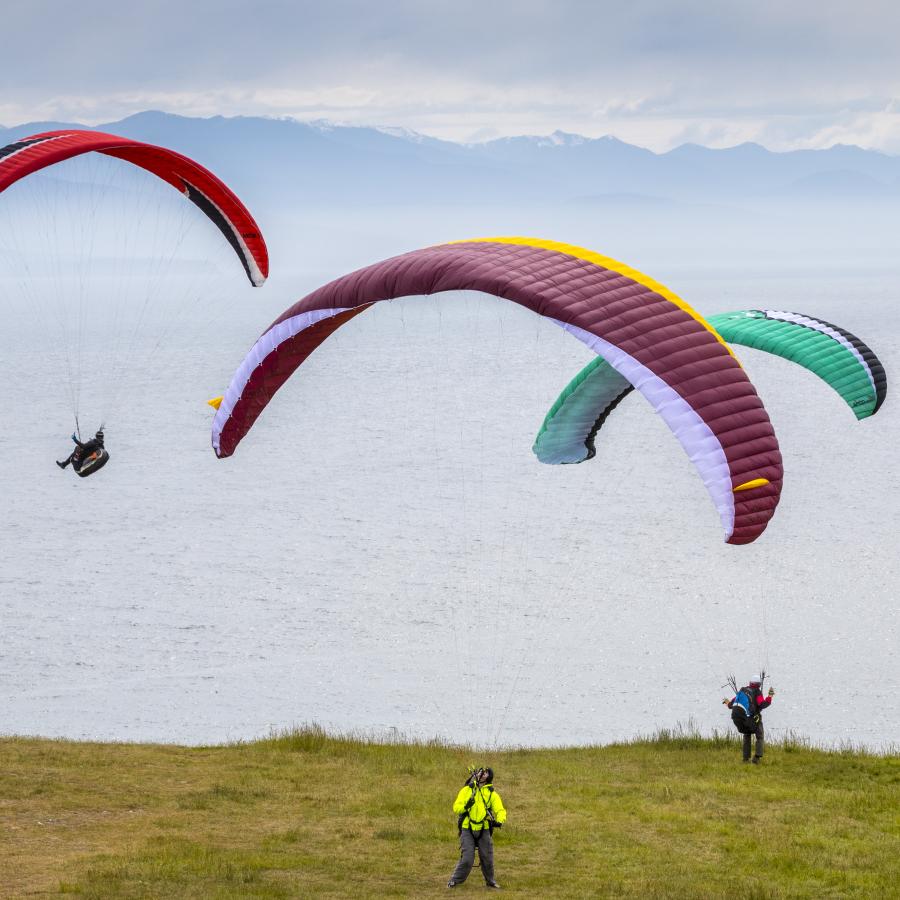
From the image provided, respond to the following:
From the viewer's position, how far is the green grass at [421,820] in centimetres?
1493

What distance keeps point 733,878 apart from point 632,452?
6980 centimetres

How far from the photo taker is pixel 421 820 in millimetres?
17641

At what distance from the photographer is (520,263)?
1712 cm

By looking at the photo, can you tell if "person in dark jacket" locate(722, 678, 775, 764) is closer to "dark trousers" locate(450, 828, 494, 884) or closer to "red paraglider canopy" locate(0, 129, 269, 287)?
"dark trousers" locate(450, 828, 494, 884)

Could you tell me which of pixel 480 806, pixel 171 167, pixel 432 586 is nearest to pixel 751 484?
pixel 480 806

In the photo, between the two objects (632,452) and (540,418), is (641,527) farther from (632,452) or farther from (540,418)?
(540,418)

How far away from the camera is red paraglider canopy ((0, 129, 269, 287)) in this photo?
2088cm

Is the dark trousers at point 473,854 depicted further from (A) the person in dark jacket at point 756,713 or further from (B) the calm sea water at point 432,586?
(B) the calm sea water at point 432,586

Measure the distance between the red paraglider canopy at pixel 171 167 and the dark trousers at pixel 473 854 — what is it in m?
9.70

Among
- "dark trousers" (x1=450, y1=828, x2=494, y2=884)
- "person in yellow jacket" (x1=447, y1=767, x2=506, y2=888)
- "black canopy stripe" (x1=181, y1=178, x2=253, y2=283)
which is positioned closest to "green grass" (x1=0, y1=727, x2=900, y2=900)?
"dark trousers" (x1=450, y1=828, x2=494, y2=884)

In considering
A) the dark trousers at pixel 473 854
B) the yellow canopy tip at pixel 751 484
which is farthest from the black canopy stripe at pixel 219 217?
the dark trousers at pixel 473 854

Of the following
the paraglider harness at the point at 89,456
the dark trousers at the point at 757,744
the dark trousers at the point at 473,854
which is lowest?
the dark trousers at the point at 473,854

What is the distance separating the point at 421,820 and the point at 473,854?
3230mm

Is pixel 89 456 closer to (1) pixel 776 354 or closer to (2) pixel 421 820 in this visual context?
(2) pixel 421 820
